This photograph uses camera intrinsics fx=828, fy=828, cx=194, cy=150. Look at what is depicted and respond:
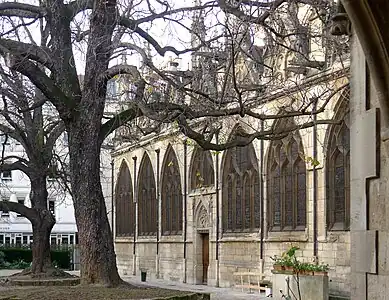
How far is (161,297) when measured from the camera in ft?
46.8

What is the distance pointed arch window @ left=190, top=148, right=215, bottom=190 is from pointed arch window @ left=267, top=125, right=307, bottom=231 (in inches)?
224

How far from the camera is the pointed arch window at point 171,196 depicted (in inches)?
1540

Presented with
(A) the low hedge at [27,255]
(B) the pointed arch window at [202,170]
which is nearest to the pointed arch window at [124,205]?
(A) the low hedge at [27,255]

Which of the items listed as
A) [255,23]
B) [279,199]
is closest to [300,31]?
[255,23]

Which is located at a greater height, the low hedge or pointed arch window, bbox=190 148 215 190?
pointed arch window, bbox=190 148 215 190

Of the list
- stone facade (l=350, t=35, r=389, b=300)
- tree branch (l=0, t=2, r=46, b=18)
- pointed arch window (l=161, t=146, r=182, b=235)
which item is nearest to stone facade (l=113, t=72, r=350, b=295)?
pointed arch window (l=161, t=146, r=182, b=235)

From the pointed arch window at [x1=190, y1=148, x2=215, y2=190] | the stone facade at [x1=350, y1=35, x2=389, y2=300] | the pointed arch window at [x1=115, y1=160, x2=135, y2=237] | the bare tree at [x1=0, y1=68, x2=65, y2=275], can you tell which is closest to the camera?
the stone facade at [x1=350, y1=35, x2=389, y2=300]

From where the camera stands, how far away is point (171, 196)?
132 feet

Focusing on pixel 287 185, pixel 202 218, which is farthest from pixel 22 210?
pixel 202 218

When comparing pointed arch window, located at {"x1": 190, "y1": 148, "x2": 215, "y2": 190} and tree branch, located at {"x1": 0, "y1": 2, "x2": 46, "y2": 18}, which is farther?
pointed arch window, located at {"x1": 190, "y1": 148, "x2": 215, "y2": 190}

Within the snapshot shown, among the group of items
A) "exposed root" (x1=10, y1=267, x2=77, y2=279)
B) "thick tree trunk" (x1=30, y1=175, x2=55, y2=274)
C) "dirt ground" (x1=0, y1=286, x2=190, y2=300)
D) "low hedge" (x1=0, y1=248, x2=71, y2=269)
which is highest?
"thick tree trunk" (x1=30, y1=175, x2=55, y2=274)

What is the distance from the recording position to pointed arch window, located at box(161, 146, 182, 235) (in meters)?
39.1

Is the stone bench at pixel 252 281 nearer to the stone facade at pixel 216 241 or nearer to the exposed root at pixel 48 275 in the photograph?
the stone facade at pixel 216 241

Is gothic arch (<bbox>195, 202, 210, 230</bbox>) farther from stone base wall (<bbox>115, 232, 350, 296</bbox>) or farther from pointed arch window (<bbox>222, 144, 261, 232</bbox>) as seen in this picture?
pointed arch window (<bbox>222, 144, 261, 232</bbox>)
